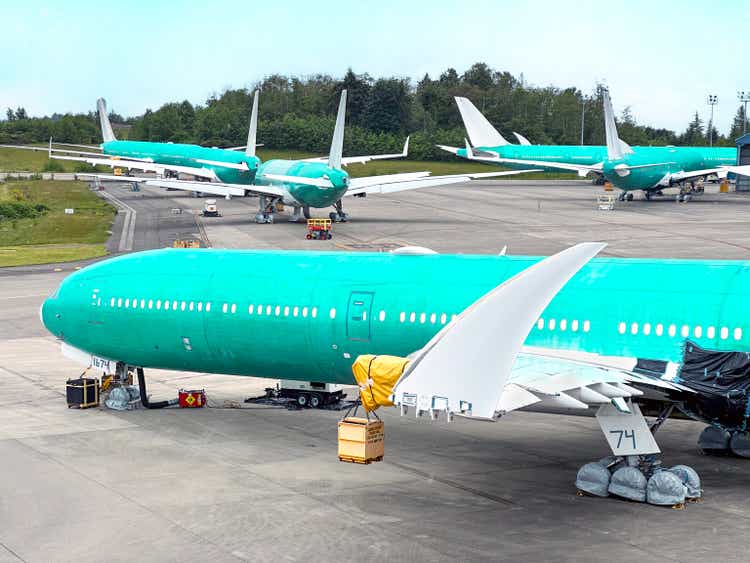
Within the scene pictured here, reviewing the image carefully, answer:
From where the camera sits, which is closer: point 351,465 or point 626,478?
point 626,478

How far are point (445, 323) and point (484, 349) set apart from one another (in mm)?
7705

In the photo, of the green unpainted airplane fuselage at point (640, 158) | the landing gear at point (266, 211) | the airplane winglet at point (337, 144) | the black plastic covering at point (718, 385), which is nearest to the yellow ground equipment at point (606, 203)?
the green unpainted airplane fuselage at point (640, 158)

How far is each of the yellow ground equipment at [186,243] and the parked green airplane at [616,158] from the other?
38677mm

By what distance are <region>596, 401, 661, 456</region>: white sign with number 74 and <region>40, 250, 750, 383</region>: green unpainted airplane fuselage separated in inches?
76.9

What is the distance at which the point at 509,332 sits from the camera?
17.2 m

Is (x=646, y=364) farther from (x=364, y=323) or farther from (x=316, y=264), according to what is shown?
(x=316, y=264)

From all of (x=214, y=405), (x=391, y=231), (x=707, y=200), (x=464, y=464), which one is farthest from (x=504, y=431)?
(x=707, y=200)

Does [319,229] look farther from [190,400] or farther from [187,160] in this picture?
[190,400]

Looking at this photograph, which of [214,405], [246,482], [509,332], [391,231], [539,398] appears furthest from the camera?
[391,231]

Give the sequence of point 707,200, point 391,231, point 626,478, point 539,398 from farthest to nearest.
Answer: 1. point 707,200
2. point 391,231
3. point 626,478
4. point 539,398

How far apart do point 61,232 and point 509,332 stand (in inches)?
2709

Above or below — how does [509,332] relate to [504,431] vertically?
above

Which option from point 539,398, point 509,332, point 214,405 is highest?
point 509,332

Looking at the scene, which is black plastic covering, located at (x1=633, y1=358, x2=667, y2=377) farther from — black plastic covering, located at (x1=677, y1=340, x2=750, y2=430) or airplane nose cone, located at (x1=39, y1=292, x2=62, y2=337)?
airplane nose cone, located at (x1=39, y1=292, x2=62, y2=337)
